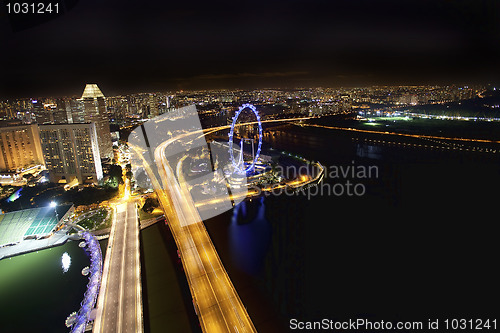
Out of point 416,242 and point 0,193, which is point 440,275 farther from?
point 0,193

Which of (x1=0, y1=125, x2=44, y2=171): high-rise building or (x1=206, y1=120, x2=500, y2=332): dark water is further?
(x1=0, y1=125, x2=44, y2=171): high-rise building

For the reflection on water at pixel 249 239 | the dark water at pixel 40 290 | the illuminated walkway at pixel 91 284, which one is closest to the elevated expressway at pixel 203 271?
the reflection on water at pixel 249 239

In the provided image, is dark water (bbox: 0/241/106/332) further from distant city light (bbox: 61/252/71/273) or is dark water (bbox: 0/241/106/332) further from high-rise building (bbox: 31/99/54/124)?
high-rise building (bbox: 31/99/54/124)

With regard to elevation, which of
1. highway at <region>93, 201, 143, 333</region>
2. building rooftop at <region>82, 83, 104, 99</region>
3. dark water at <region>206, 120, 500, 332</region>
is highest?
building rooftop at <region>82, 83, 104, 99</region>

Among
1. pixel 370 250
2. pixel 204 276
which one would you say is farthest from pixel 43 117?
pixel 370 250

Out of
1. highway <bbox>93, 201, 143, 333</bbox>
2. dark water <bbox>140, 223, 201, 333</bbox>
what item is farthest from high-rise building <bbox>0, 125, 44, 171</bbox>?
dark water <bbox>140, 223, 201, 333</bbox>

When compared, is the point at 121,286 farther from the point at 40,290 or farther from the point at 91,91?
the point at 91,91

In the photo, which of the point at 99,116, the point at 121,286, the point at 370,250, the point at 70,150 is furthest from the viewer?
the point at 99,116
